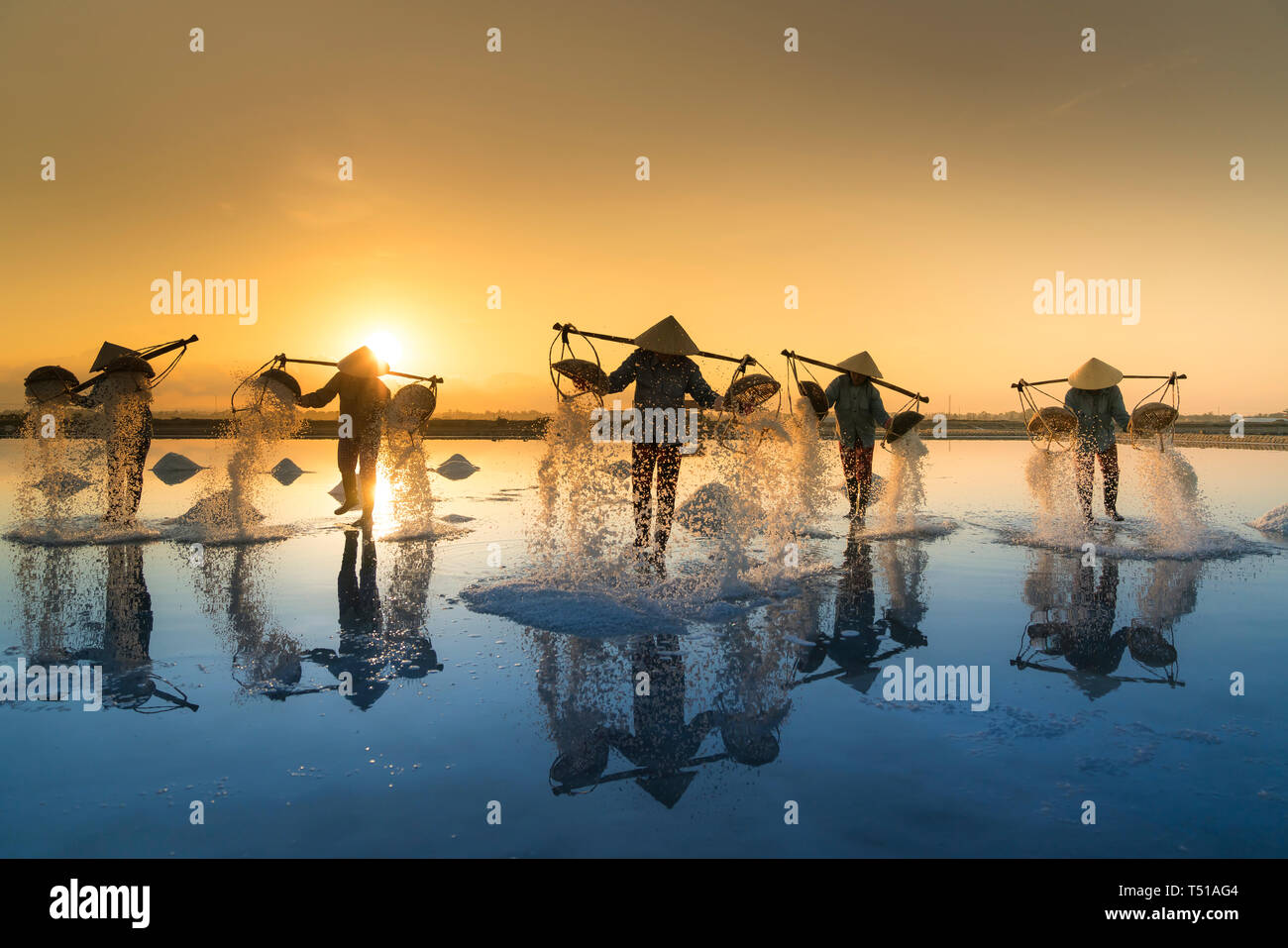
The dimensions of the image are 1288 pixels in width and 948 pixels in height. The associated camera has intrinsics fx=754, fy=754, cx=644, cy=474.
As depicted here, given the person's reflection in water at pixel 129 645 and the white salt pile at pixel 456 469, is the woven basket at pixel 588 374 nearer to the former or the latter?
the person's reflection in water at pixel 129 645

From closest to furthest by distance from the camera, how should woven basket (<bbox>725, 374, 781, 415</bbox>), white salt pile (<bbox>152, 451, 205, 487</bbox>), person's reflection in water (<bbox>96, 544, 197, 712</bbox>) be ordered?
person's reflection in water (<bbox>96, 544, 197, 712</bbox>) < woven basket (<bbox>725, 374, 781, 415</bbox>) < white salt pile (<bbox>152, 451, 205, 487</bbox>)

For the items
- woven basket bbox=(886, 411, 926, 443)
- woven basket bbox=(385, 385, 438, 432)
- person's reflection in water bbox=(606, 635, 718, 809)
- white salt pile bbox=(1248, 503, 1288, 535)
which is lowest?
person's reflection in water bbox=(606, 635, 718, 809)

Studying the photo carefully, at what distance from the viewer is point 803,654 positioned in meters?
5.21

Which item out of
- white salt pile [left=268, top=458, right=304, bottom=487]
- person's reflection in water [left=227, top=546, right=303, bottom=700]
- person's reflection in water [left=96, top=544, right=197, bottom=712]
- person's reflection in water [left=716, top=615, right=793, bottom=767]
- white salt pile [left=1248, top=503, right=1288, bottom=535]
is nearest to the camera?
person's reflection in water [left=716, top=615, right=793, bottom=767]

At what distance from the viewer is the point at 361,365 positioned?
12.1 m

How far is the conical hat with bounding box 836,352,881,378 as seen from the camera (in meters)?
12.1

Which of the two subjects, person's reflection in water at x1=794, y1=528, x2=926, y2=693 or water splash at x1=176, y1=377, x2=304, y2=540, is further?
water splash at x1=176, y1=377, x2=304, y2=540

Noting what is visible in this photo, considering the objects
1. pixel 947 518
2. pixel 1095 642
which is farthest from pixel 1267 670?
pixel 947 518

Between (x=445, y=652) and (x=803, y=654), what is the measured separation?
97.9 inches

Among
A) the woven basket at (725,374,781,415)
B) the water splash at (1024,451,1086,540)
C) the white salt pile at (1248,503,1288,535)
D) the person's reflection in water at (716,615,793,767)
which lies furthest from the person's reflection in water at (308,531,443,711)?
the white salt pile at (1248,503,1288,535)

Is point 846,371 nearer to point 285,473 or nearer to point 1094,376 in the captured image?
point 1094,376

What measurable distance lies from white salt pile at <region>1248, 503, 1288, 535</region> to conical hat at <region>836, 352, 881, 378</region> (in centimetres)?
626

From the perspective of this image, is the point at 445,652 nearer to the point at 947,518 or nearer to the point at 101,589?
the point at 101,589

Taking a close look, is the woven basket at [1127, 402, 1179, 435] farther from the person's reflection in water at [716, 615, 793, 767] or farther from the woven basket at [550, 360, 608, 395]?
the person's reflection in water at [716, 615, 793, 767]
